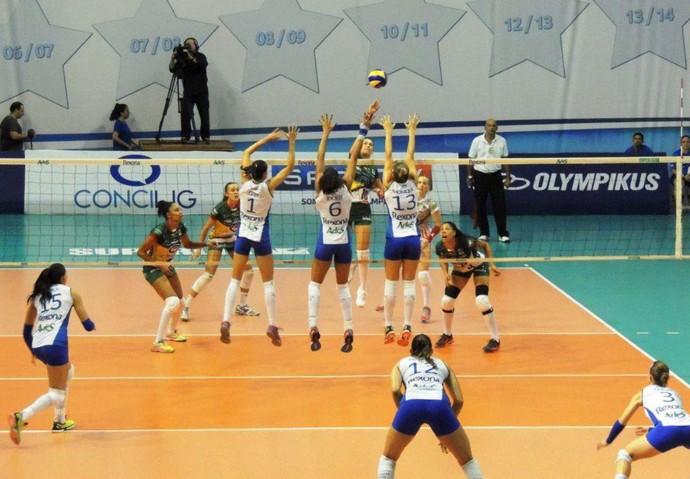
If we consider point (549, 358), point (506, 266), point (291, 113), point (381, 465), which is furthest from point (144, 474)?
point (291, 113)

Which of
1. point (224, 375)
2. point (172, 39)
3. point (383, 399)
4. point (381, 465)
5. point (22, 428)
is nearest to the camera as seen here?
point (381, 465)

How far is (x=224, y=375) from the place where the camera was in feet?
43.0

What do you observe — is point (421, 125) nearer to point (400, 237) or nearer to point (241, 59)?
point (241, 59)

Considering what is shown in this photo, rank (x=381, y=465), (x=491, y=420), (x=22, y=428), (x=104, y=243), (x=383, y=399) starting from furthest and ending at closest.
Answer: (x=104, y=243), (x=383, y=399), (x=491, y=420), (x=22, y=428), (x=381, y=465)

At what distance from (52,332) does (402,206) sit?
4.62 m

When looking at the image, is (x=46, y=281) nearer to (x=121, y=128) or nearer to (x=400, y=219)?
(x=400, y=219)

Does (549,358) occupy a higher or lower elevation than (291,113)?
lower

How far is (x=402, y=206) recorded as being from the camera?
13.1 metres

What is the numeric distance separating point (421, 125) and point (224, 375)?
15.6 meters

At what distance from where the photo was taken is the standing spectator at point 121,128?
26328 millimetres


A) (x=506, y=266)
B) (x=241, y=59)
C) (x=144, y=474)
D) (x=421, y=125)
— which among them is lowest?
(x=144, y=474)

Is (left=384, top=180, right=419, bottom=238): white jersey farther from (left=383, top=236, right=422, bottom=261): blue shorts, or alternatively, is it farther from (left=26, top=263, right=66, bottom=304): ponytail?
(left=26, top=263, right=66, bottom=304): ponytail

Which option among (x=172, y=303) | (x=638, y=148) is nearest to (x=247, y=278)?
(x=172, y=303)

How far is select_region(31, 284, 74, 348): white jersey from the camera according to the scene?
34.9 ft
